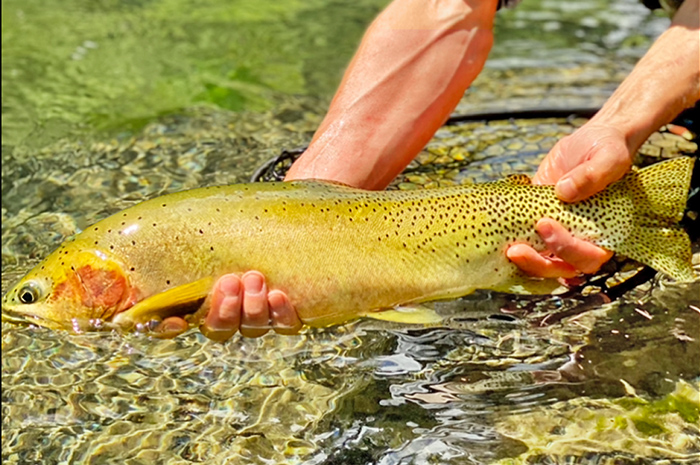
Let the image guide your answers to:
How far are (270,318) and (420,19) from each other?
1672mm

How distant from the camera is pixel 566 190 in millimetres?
3053

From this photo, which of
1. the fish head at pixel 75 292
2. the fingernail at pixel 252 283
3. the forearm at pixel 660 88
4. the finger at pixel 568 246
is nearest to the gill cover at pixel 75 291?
the fish head at pixel 75 292

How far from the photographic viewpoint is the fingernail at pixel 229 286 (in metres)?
2.82

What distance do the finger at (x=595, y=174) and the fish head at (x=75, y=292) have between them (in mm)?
1621

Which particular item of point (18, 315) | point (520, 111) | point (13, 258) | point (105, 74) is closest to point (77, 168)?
point (13, 258)

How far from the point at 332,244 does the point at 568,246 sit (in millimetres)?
875

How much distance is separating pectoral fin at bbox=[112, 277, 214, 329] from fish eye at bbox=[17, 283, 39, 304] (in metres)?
0.28

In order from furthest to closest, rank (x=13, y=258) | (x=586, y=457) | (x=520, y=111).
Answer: (x=520, y=111) < (x=13, y=258) < (x=586, y=457)

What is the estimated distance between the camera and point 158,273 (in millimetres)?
2822

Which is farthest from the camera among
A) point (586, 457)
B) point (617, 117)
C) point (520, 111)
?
point (520, 111)

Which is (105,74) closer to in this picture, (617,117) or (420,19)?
(420,19)

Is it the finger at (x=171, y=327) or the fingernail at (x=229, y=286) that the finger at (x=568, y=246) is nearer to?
the fingernail at (x=229, y=286)

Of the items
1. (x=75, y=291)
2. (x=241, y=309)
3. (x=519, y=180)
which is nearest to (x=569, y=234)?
(x=519, y=180)

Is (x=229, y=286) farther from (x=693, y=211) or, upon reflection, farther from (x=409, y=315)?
(x=693, y=211)
